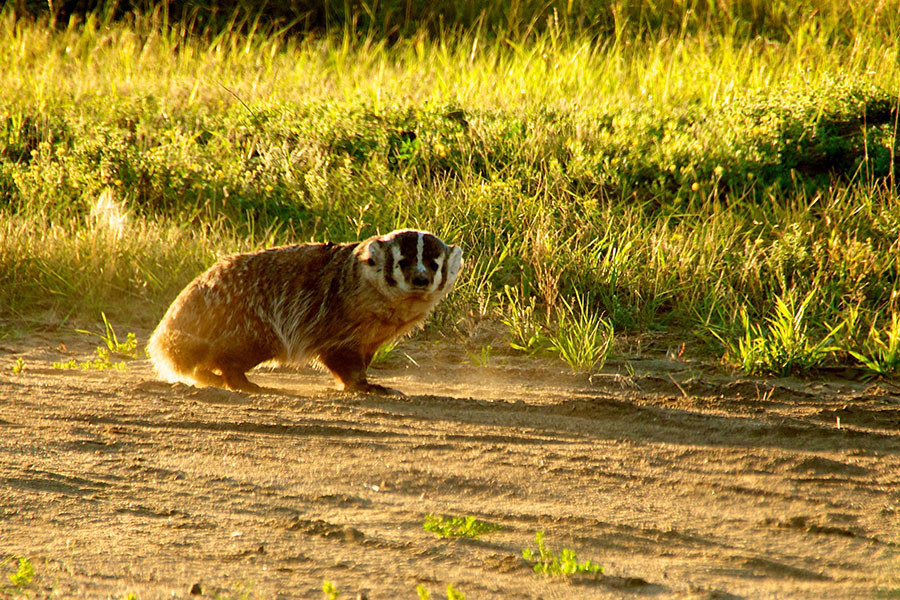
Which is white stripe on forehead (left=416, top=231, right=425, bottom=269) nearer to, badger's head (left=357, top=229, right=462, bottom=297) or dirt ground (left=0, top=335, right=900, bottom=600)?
badger's head (left=357, top=229, right=462, bottom=297)

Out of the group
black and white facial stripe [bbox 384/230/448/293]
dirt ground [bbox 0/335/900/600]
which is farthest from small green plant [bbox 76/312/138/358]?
black and white facial stripe [bbox 384/230/448/293]

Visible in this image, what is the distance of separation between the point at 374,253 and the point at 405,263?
153 millimetres

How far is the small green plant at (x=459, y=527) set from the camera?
108 inches

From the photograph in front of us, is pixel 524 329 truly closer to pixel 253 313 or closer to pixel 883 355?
pixel 253 313

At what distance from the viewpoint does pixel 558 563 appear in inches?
101

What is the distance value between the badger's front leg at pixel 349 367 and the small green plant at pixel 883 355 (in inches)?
91.1

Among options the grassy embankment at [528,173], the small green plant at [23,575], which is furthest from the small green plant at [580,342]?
the small green plant at [23,575]

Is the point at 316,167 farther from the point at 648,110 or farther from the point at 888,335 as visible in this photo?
the point at 888,335

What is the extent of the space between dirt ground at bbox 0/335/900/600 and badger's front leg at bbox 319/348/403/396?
0.36 ft

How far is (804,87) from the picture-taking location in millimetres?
7461

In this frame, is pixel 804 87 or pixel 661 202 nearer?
pixel 661 202

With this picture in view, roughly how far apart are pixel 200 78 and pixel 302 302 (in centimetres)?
524

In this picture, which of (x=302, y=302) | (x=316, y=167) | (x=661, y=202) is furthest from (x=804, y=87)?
(x=302, y=302)

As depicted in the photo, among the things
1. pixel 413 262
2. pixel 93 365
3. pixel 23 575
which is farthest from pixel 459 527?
pixel 93 365
